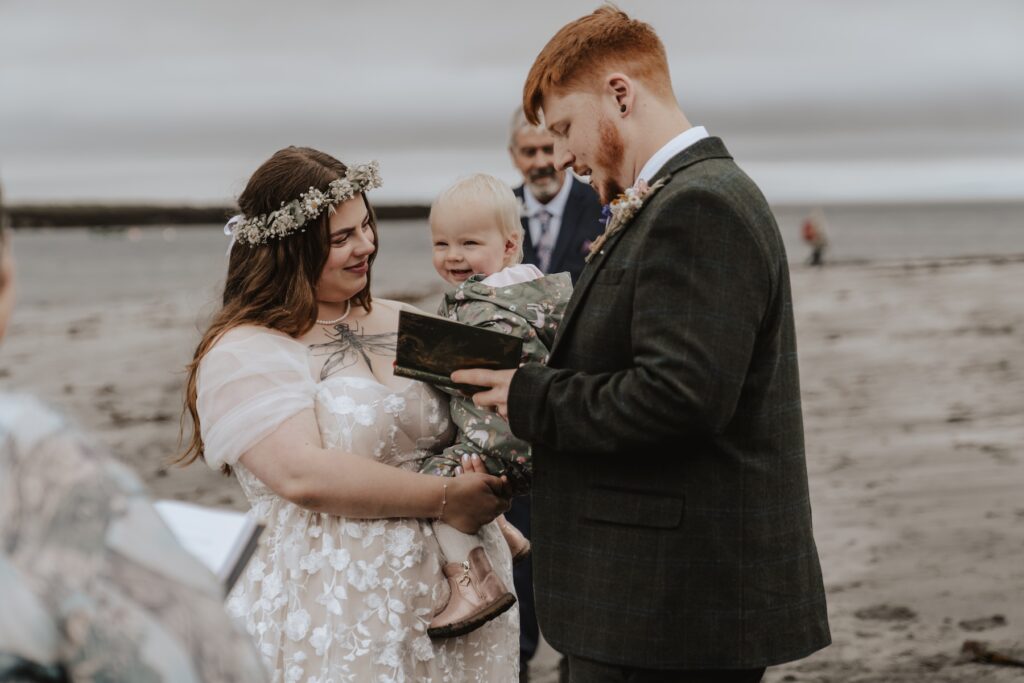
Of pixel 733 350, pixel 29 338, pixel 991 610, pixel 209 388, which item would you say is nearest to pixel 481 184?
pixel 209 388

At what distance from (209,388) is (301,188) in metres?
0.60

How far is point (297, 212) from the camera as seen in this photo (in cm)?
283

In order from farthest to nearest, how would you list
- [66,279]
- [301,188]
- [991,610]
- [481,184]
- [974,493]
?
1. [66,279]
2. [974,493]
3. [991,610]
4. [481,184]
5. [301,188]

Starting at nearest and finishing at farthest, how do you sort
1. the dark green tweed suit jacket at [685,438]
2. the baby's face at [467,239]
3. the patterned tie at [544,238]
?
1. the dark green tweed suit jacket at [685,438]
2. the baby's face at [467,239]
3. the patterned tie at [544,238]

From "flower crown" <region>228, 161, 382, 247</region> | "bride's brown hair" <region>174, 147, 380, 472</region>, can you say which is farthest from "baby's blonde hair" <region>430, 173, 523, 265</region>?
"bride's brown hair" <region>174, 147, 380, 472</region>

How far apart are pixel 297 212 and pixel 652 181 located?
105 centimetres

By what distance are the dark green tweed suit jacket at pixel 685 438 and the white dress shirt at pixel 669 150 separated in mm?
23

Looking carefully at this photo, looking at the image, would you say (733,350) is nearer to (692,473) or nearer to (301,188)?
(692,473)

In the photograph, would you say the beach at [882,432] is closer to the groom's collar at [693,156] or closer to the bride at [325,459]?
the bride at [325,459]

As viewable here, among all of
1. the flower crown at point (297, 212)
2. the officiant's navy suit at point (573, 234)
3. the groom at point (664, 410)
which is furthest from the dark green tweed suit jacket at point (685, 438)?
Answer: the officiant's navy suit at point (573, 234)

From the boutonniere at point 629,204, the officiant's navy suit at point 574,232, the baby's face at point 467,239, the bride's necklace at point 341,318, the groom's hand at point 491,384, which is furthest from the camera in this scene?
the officiant's navy suit at point 574,232

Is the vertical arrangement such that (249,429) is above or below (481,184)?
below

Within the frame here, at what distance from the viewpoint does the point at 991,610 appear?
5082mm

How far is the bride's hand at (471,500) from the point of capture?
2.73m
